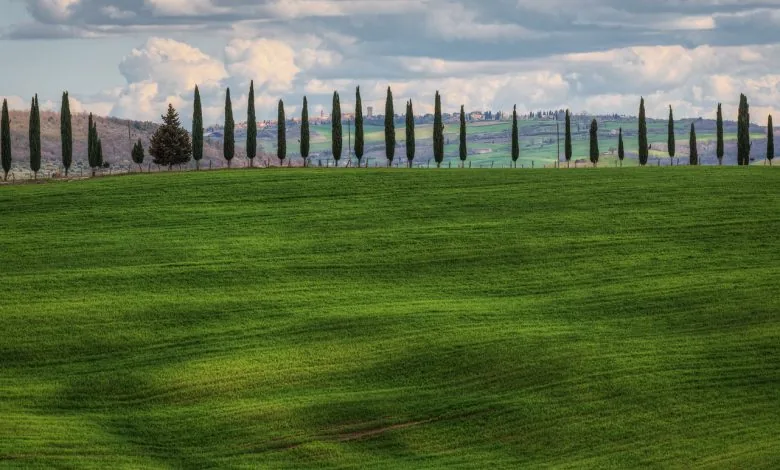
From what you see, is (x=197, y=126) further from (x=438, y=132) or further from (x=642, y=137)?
(x=642, y=137)

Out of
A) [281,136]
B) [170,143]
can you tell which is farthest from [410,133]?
[170,143]

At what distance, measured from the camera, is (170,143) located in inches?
4050

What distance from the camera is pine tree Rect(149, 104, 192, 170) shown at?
10244 centimetres

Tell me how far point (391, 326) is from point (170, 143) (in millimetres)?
50122

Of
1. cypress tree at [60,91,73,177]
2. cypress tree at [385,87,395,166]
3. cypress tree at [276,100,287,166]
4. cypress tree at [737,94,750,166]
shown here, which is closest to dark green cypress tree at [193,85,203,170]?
cypress tree at [276,100,287,166]

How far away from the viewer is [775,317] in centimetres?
5897

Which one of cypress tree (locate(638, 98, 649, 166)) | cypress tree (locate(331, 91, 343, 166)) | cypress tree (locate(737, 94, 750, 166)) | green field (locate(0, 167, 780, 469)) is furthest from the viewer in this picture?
cypress tree (locate(638, 98, 649, 166))

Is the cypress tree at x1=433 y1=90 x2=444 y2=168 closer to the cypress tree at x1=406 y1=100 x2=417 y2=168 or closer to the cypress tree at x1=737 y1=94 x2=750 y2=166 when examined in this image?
the cypress tree at x1=406 y1=100 x2=417 y2=168

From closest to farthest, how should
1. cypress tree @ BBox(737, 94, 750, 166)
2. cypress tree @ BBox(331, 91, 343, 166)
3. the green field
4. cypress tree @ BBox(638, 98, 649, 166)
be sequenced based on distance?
the green field < cypress tree @ BBox(331, 91, 343, 166) < cypress tree @ BBox(737, 94, 750, 166) < cypress tree @ BBox(638, 98, 649, 166)

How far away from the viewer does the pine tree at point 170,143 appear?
A: 102 m

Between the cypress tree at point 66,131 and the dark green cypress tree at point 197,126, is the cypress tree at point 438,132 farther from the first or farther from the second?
the cypress tree at point 66,131

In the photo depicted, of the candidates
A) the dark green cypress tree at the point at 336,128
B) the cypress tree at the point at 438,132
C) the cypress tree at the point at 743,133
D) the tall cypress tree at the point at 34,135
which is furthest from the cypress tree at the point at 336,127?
the cypress tree at the point at 743,133

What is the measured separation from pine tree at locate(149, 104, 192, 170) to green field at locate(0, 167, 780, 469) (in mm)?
19129

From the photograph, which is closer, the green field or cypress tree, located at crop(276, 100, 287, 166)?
the green field
